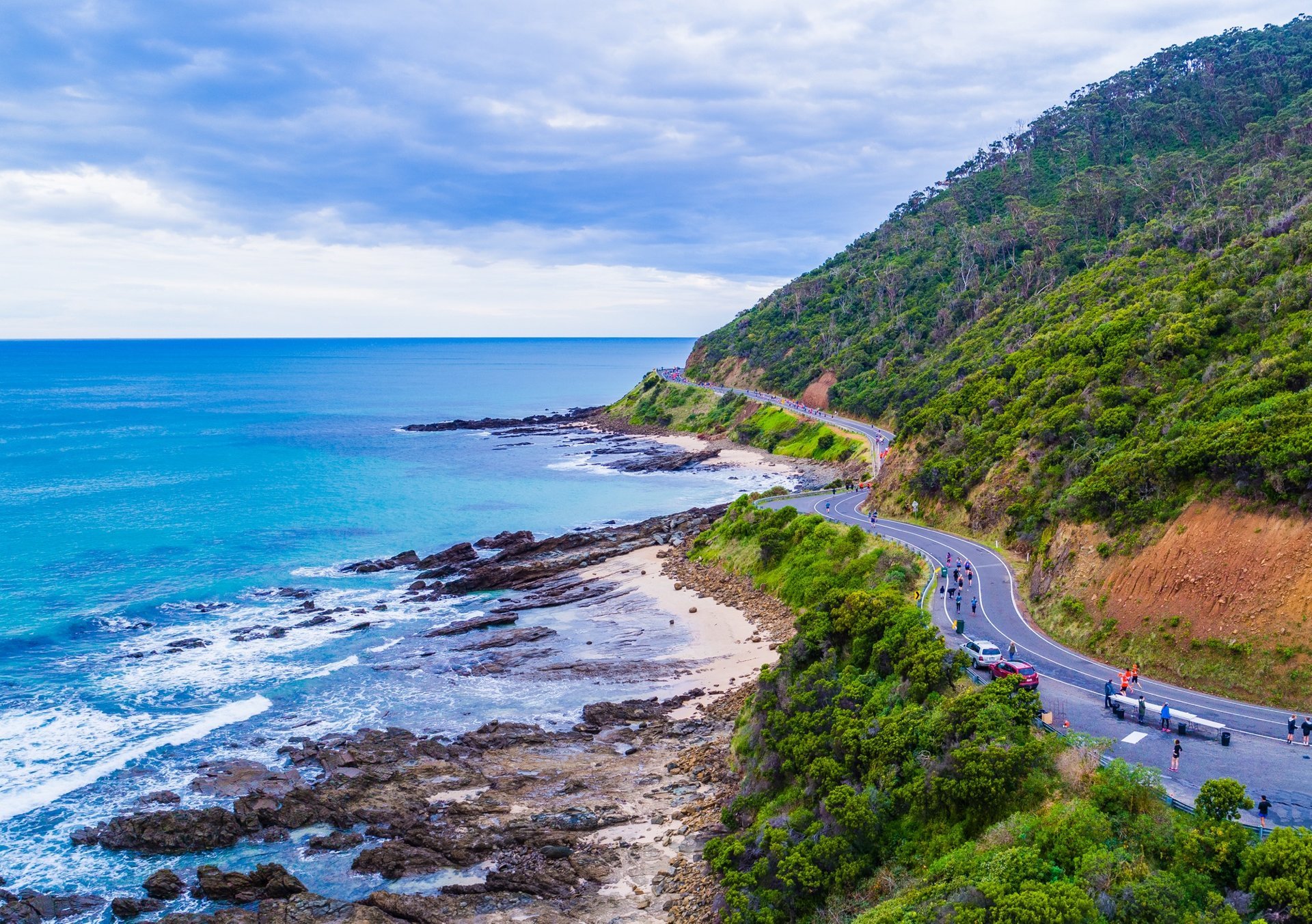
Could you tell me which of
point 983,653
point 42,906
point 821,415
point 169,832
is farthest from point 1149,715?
point 821,415

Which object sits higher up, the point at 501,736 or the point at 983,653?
the point at 983,653

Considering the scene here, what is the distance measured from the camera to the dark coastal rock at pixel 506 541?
60.2 metres

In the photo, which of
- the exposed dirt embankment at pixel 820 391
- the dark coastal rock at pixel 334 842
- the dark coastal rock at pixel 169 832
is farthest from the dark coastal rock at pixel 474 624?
the exposed dirt embankment at pixel 820 391

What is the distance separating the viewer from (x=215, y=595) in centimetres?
5034

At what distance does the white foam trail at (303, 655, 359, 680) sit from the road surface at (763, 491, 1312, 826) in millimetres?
27574

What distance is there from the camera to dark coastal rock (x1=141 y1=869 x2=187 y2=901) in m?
23.2

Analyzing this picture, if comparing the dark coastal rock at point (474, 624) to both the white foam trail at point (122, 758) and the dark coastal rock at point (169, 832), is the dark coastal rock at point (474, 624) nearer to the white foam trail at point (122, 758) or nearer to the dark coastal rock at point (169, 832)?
the white foam trail at point (122, 758)

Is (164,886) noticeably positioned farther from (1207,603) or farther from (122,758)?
(1207,603)

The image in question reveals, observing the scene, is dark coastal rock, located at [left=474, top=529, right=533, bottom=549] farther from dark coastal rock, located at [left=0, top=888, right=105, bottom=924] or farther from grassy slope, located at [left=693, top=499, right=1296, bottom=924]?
dark coastal rock, located at [left=0, top=888, right=105, bottom=924]

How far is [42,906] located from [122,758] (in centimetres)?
899

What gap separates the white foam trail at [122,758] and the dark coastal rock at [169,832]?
3564 mm

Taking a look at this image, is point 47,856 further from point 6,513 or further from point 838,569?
point 6,513

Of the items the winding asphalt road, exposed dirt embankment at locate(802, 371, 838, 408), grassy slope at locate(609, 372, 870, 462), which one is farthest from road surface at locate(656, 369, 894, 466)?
the winding asphalt road

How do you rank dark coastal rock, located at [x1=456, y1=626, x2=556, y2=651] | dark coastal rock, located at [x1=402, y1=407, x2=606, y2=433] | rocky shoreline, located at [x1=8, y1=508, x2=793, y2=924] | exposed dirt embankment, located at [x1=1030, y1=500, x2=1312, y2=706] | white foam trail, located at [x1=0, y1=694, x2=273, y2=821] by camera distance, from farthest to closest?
dark coastal rock, located at [x1=402, y1=407, x2=606, y2=433] → dark coastal rock, located at [x1=456, y1=626, x2=556, y2=651] → white foam trail, located at [x1=0, y1=694, x2=273, y2=821] → exposed dirt embankment, located at [x1=1030, y1=500, x2=1312, y2=706] → rocky shoreline, located at [x1=8, y1=508, x2=793, y2=924]
